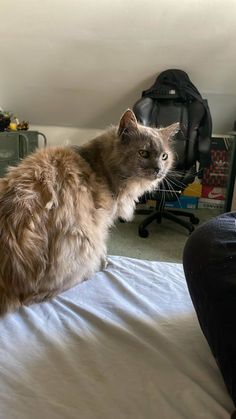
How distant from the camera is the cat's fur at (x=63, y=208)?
3.08 ft

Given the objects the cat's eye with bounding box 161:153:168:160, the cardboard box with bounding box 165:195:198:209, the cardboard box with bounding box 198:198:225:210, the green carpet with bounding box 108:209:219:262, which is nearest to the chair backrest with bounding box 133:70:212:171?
the green carpet with bounding box 108:209:219:262

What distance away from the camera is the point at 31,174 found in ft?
3.40

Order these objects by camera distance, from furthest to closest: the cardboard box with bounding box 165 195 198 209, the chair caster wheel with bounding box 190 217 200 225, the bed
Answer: the cardboard box with bounding box 165 195 198 209, the chair caster wheel with bounding box 190 217 200 225, the bed

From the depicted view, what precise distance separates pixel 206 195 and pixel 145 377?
3122 mm

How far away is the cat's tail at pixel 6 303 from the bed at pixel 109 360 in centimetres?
2

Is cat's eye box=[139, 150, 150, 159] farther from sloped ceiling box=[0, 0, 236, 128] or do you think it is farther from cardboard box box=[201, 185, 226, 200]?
cardboard box box=[201, 185, 226, 200]

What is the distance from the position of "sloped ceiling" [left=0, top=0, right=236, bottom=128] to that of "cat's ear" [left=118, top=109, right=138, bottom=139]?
66.4 inches

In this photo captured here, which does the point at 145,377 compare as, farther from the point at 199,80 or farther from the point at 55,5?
the point at 199,80

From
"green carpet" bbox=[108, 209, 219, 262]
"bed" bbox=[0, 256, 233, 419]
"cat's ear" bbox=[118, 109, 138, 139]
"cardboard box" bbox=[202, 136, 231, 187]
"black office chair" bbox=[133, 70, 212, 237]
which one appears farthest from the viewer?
"cardboard box" bbox=[202, 136, 231, 187]

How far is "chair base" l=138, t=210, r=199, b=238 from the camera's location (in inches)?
113

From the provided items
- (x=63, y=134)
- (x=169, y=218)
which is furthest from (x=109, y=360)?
Answer: (x=63, y=134)

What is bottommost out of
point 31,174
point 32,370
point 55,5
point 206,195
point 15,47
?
point 206,195

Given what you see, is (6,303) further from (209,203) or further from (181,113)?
(209,203)

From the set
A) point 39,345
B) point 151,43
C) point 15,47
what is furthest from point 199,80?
point 39,345
